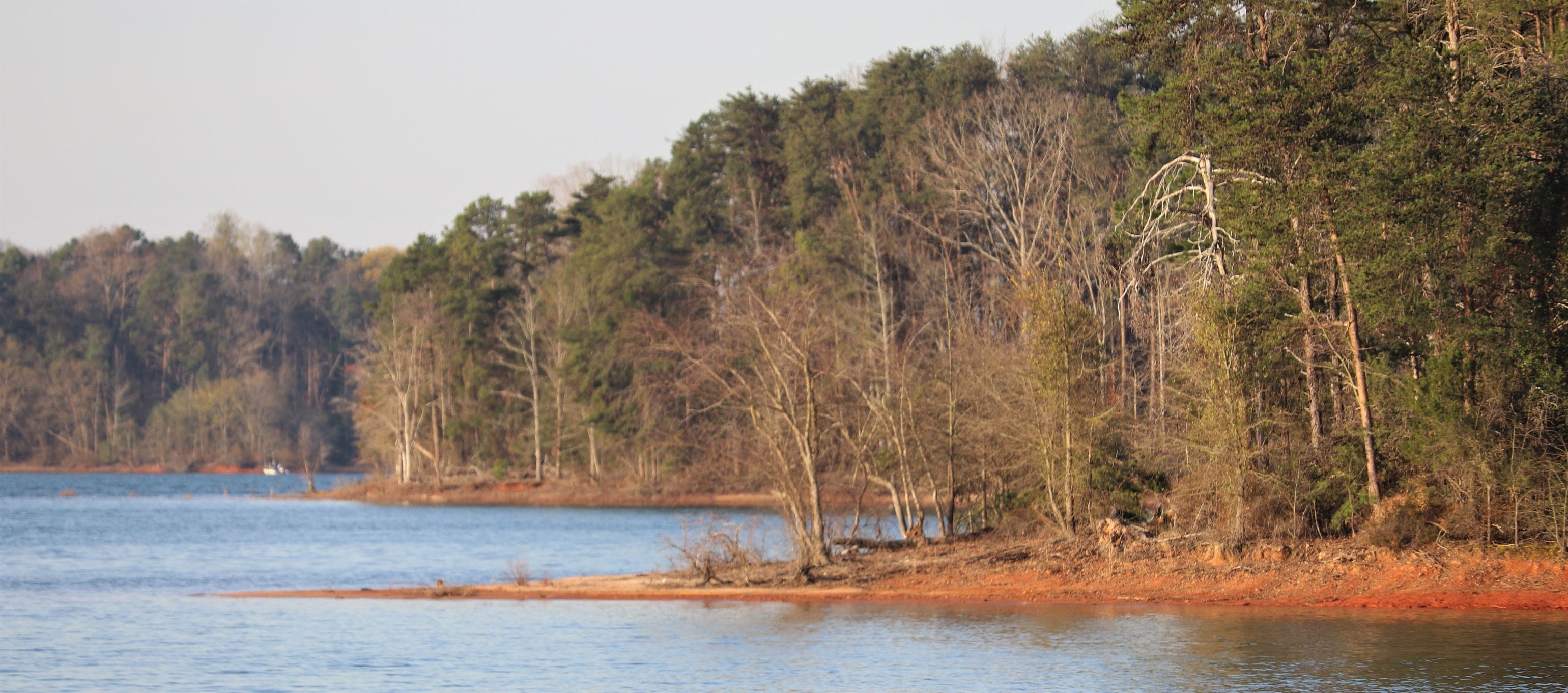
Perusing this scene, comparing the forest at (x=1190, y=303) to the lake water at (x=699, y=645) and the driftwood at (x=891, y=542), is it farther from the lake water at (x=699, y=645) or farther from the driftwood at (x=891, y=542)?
the lake water at (x=699, y=645)

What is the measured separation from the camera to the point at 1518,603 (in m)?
23.6

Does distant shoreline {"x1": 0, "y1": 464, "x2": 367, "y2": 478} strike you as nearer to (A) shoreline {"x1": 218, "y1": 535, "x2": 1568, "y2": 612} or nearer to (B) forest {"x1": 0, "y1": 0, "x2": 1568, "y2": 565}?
(B) forest {"x1": 0, "y1": 0, "x2": 1568, "y2": 565}

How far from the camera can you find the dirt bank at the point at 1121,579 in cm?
2444

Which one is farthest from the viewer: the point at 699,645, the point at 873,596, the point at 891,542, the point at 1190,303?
the point at 891,542

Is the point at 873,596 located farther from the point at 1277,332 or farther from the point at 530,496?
the point at 530,496

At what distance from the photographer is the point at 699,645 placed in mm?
22266

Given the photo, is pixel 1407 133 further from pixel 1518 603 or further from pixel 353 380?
pixel 353 380

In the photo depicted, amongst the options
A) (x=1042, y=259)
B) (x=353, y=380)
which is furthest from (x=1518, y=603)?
(x=353, y=380)

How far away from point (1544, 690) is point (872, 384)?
2297cm

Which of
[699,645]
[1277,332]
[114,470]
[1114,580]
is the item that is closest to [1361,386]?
[1277,332]

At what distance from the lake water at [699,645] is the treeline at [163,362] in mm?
86723

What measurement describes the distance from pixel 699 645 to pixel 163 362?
112 m

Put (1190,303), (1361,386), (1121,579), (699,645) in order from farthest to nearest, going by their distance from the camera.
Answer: (1190,303)
(1121,579)
(1361,386)
(699,645)

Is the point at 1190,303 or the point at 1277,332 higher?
the point at 1190,303
